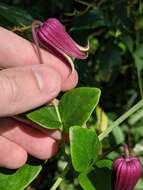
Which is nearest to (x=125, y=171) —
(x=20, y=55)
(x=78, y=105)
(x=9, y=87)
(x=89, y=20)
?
(x=78, y=105)

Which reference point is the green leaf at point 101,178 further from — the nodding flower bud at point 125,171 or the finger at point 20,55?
the finger at point 20,55

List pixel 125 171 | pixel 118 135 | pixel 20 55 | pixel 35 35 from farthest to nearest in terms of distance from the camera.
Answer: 1. pixel 118 135
2. pixel 20 55
3. pixel 35 35
4. pixel 125 171

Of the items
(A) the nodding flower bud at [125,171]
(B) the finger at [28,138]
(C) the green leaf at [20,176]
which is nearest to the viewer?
(A) the nodding flower bud at [125,171]

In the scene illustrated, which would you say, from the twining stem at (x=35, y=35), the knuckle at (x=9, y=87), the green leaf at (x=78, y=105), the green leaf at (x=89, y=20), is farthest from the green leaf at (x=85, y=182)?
the green leaf at (x=89, y=20)

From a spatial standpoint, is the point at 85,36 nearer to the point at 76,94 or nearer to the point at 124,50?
the point at 124,50

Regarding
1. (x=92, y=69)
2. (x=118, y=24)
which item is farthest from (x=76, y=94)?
(x=92, y=69)

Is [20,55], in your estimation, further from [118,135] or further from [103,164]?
[118,135]
